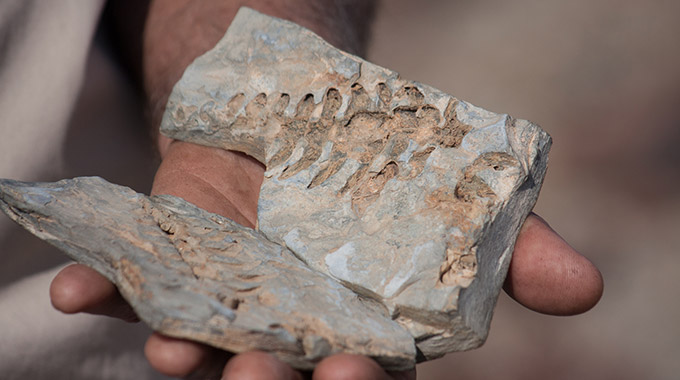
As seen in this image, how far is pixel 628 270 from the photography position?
309cm

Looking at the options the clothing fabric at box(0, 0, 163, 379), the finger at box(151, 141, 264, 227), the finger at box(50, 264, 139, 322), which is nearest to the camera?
the finger at box(50, 264, 139, 322)

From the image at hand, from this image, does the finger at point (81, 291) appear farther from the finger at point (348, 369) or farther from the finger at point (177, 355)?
the finger at point (348, 369)

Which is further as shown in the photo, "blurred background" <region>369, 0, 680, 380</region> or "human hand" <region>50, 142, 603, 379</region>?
"blurred background" <region>369, 0, 680, 380</region>

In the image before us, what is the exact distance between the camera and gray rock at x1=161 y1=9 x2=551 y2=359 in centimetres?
119

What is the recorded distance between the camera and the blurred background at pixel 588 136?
2934 millimetres

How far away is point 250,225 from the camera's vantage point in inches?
59.1

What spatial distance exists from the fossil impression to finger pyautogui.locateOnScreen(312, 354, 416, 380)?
1.8 inches

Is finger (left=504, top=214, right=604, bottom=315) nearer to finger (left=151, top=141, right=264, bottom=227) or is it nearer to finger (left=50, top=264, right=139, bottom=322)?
finger (left=151, top=141, right=264, bottom=227)

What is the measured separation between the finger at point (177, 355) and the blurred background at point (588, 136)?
2001 millimetres

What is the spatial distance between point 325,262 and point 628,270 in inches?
94.1

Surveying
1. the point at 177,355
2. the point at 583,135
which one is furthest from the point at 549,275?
the point at 583,135

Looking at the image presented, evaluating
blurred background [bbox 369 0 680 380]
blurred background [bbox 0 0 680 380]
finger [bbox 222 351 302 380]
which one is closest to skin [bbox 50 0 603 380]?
finger [bbox 222 351 302 380]

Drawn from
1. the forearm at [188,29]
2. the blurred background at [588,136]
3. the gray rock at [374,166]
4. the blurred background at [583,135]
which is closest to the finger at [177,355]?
the gray rock at [374,166]

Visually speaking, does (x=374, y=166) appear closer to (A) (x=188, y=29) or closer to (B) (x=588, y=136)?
(A) (x=188, y=29)
